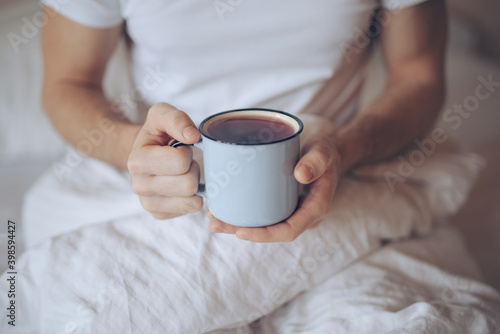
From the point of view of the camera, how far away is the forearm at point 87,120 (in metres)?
0.72

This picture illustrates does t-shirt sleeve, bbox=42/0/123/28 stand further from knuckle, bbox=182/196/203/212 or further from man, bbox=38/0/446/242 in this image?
knuckle, bbox=182/196/203/212

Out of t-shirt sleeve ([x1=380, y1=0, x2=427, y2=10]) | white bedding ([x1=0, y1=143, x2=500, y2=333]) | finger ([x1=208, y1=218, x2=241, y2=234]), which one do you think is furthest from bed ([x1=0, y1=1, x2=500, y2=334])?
t-shirt sleeve ([x1=380, y1=0, x2=427, y2=10])

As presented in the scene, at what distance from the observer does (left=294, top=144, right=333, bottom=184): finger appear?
→ 49 centimetres

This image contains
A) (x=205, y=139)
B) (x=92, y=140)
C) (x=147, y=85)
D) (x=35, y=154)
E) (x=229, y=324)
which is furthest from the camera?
(x=35, y=154)

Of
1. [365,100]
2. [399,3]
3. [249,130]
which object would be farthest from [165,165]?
[365,100]

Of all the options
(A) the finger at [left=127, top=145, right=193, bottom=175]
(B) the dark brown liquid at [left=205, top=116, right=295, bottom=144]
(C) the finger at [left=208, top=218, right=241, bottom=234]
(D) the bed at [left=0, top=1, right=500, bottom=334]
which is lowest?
(D) the bed at [left=0, top=1, right=500, bottom=334]

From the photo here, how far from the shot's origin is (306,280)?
625mm

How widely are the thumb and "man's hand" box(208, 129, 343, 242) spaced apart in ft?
0.38

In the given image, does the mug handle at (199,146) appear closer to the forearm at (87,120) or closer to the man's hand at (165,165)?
the man's hand at (165,165)

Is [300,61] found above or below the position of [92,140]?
above

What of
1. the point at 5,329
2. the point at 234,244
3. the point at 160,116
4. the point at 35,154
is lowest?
the point at 35,154

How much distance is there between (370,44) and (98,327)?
0.75 meters

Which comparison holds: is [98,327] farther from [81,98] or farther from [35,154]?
[35,154]

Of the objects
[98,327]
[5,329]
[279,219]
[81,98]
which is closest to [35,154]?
[81,98]
